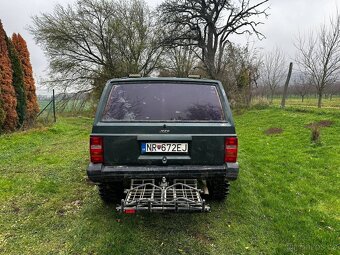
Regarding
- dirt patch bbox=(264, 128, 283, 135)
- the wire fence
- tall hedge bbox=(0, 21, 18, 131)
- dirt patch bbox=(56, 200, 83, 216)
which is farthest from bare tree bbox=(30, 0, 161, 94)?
dirt patch bbox=(56, 200, 83, 216)

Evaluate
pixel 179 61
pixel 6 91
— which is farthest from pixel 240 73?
pixel 6 91

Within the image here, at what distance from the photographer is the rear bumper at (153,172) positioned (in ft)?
9.43

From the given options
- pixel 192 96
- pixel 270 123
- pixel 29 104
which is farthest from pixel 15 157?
pixel 270 123

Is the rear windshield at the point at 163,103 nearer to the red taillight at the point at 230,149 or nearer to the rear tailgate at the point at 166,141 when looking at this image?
the rear tailgate at the point at 166,141

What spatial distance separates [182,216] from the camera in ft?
11.6

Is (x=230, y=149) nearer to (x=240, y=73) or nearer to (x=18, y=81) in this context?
(x=18, y=81)

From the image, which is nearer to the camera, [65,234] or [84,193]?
[65,234]

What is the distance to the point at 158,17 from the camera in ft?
69.6

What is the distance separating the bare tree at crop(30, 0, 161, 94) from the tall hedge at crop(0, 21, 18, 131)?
813cm

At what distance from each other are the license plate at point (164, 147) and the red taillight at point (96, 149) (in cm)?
48

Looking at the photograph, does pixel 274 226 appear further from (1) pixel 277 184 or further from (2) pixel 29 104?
(2) pixel 29 104

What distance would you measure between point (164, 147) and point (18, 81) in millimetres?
11434

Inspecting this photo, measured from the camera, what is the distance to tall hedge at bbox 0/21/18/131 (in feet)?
34.0

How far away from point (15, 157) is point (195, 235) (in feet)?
18.0
